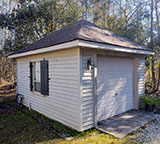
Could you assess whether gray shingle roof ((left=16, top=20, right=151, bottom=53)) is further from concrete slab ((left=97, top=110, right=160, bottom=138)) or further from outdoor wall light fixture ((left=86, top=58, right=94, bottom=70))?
concrete slab ((left=97, top=110, right=160, bottom=138))

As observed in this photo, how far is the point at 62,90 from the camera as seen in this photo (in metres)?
4.04

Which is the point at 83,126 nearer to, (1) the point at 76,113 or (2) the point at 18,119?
(1) the point at 76,113

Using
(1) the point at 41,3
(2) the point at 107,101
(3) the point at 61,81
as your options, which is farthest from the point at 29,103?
(1) the point at 41,3

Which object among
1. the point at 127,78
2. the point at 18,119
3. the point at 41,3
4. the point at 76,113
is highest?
the point at 41,3

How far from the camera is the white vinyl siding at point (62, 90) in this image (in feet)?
11.8

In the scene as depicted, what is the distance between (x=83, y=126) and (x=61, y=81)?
1378 millimetres

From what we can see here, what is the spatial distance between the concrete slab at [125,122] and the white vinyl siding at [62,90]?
0.87 meters

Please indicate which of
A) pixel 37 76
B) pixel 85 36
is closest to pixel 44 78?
pixel 37 76

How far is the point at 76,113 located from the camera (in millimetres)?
3553

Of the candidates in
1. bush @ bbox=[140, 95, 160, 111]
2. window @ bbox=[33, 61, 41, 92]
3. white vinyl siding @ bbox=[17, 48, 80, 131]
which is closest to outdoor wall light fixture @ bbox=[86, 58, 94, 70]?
white vinyl siding @ bbox=[17, 48, 80, 131]

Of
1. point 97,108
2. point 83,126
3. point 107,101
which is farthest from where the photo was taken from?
point 107,101

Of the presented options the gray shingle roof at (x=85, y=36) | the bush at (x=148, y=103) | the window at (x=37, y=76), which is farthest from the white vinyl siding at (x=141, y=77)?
the window at (x=37, y=76)

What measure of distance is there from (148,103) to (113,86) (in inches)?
64.0

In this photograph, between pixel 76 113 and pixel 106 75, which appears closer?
pixel 76 113
